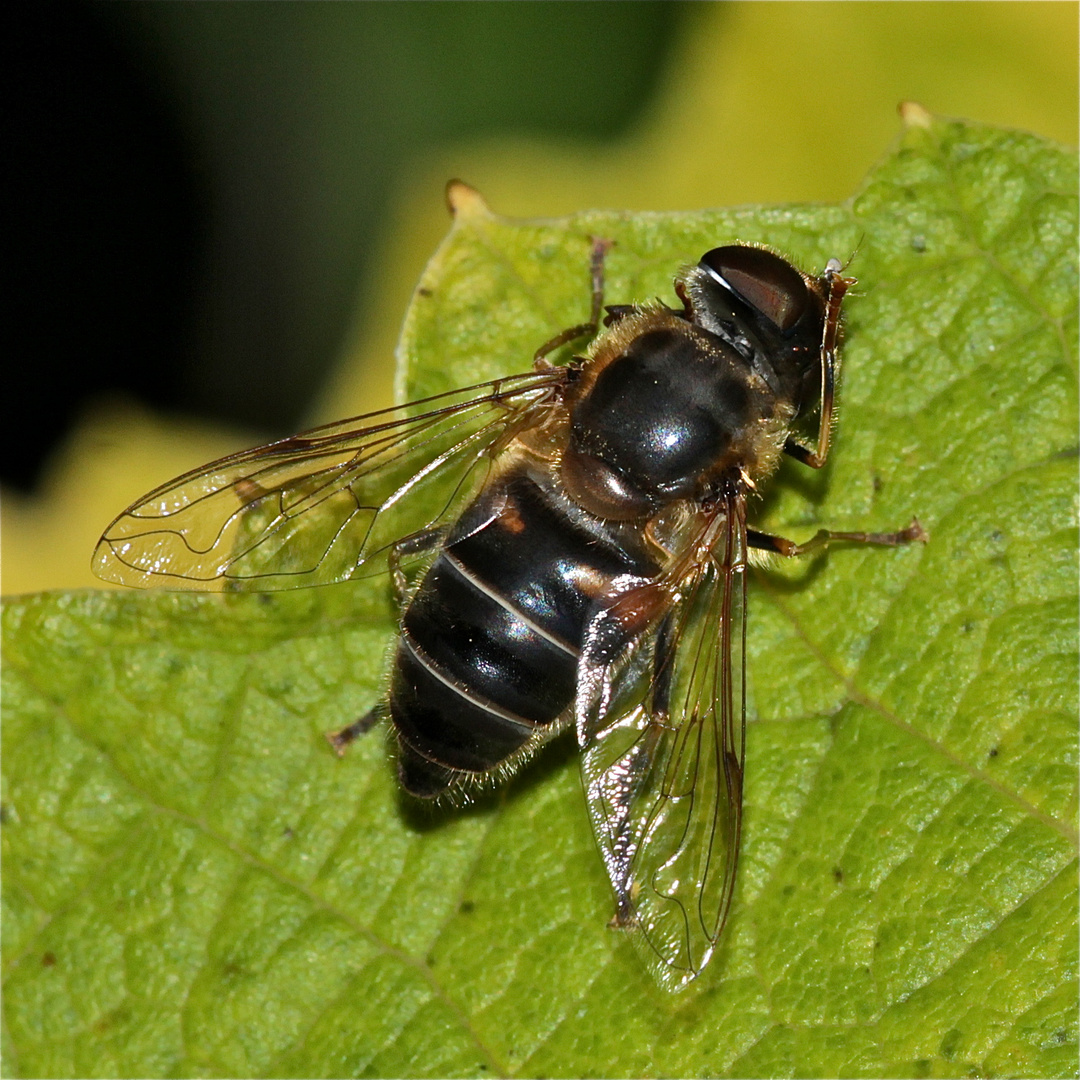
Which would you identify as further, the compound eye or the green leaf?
the compound eye

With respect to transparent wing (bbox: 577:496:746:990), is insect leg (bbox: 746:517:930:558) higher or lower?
higher

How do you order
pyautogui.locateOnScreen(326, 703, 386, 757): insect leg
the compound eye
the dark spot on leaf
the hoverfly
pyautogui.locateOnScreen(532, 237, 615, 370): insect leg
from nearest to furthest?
the dark spot on leaf, the hoverfly, the compound eye, pyautogui.locateOnScreen(326, 703, 386, 757): insect leg, pyautogui.locateOnScreen(532, 237, 615, 370): insect leg

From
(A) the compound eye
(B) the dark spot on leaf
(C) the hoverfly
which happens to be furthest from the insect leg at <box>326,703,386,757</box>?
(B) the dark spot on leaf

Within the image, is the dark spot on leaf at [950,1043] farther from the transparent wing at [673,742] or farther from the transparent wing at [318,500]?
the transparent wing at [318,500]

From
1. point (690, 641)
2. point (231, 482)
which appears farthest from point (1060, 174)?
point (231, 482)

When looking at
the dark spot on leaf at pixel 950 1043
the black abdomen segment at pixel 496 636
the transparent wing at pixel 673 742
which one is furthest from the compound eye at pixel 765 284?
the dark spot on leaf at pixel 950 1043

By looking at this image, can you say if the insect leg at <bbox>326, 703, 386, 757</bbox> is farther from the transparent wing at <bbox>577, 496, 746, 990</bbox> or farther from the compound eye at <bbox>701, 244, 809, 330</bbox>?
the compound eye at <bbox>701, 244, 809, 330</bbox>

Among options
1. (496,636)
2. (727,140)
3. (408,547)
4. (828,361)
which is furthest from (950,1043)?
(727,140)

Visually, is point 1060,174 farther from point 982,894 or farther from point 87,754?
point 87,754
